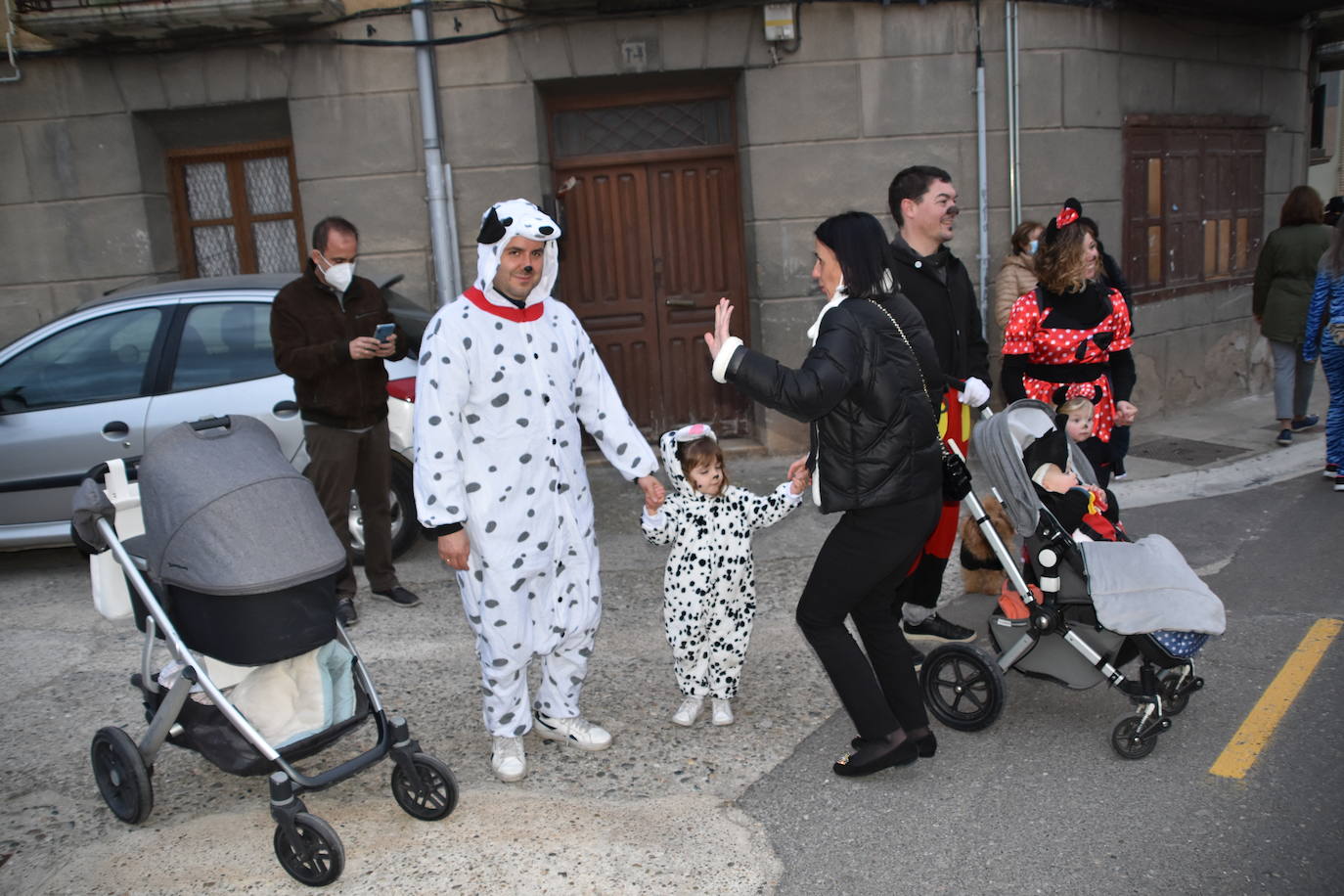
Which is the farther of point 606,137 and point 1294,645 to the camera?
point 606,137

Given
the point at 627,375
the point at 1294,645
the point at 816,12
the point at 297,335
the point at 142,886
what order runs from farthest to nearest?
the point at 627,375
the point at 816,12
the point at 297,335
the point at 1294,645
the point at 142,886

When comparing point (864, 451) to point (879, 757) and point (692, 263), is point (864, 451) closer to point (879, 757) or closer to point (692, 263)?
point (879, 757)

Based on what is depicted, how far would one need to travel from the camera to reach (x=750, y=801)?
143 inches

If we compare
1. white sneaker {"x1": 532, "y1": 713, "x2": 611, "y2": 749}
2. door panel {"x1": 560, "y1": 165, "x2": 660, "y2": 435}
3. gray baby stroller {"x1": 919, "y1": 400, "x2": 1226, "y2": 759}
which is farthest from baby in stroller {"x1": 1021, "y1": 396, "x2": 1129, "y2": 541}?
door panel {"x1": 560, "y1": 165, "x2": 660, "y2": 435}

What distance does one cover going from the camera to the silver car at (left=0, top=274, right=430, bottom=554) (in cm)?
602

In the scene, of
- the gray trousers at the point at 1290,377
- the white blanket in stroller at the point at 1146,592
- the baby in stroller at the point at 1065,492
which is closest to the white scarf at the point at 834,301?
the baby in stroller at the point at 1065,492

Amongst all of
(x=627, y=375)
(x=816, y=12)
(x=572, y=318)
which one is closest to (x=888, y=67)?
(x=816, y=12)

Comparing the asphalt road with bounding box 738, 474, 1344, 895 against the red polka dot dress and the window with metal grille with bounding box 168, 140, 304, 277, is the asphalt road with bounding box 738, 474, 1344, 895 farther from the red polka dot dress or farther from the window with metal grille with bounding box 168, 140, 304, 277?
the window with metal grille with bounding box 168, 140, 304, 277

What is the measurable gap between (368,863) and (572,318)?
6.21 feet

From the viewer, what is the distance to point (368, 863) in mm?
3373

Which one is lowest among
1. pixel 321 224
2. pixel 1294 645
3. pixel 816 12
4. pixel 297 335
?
pixel 1294 645

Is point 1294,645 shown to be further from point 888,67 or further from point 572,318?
point 888,67

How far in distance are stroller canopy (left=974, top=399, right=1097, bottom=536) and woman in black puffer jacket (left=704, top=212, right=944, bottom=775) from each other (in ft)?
1.35

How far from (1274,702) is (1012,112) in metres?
5.37
